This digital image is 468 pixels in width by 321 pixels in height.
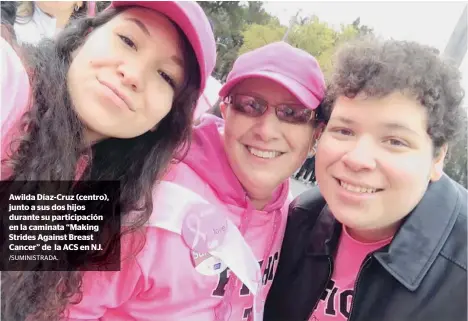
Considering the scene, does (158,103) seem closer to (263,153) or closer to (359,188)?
(263,153)

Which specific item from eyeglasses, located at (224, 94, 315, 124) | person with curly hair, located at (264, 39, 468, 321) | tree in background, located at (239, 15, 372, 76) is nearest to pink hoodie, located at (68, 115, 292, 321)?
eyeglasses, located at (224, 94, 315, 124)

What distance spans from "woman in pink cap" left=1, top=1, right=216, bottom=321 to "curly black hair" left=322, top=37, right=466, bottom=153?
1.10 ft

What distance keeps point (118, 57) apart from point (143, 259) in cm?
43

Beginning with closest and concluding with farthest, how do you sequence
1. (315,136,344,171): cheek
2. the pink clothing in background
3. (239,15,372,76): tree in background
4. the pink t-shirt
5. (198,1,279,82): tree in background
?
the pink clothing in background
(315,136,344,171): cheek
the pink t-shirt
(198,1,279,82): tree in background
(239,15,372,76): tree in background

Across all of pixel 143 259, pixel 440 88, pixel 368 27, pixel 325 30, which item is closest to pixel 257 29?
pixel 325 30

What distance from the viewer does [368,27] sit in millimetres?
1144

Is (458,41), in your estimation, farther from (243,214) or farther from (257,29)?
(257,29)

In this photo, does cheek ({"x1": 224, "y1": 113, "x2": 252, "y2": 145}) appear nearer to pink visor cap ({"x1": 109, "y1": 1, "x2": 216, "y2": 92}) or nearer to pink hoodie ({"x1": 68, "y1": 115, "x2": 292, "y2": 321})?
pink hoodie ({"x1": 68, "y1": 115, "x2": 292, "y2": 321})

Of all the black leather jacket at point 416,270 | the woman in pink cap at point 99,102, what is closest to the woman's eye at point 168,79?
the woman in pink cap at point 99,102

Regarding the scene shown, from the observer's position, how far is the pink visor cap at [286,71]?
36.9 inches

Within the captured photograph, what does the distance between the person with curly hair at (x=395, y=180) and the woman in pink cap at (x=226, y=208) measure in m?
0.11

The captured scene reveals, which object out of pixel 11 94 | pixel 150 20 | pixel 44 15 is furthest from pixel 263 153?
pixel 44 15

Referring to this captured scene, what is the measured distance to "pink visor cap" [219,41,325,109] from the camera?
0.94 metres

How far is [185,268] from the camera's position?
0.88 metres
